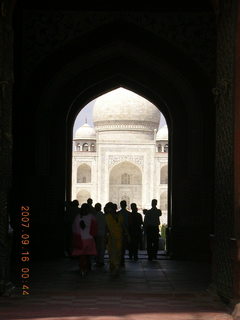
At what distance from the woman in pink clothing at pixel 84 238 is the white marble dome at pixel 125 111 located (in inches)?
1308

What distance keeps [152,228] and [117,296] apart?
5.10m

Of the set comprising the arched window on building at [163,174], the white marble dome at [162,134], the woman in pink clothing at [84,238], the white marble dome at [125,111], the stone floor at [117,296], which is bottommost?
the stone floor at [117,296]

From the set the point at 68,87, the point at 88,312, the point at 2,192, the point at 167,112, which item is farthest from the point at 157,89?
the point at 88,312

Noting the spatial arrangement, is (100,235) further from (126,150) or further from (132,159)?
(132,159)

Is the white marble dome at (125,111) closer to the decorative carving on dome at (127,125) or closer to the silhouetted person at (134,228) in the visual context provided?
the decorative carving on dome at (127,125)

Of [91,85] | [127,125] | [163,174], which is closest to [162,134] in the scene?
[163,174]

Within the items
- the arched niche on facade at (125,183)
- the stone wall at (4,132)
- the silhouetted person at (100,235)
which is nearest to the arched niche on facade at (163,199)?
the arched niche on facade at (125,183)

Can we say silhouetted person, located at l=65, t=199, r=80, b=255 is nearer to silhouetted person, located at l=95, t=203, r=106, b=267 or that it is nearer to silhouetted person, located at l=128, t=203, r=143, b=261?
silhouetted person, located at l=128, t=203, r=143, b=261

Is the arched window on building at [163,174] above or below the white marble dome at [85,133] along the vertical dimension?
below

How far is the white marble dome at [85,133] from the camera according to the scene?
47.5 m

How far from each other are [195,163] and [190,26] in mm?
2267

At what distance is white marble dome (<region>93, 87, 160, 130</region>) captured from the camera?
42.2 metres

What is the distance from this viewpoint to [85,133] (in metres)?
47.9

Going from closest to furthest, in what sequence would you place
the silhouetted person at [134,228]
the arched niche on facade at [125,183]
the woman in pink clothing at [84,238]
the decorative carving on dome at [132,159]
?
the woman in pink clothing at [84,238] < the silhouetted person at [134,228] < the decorative carving on dome at [132,159] < the arched niche on facade at [125,183]
